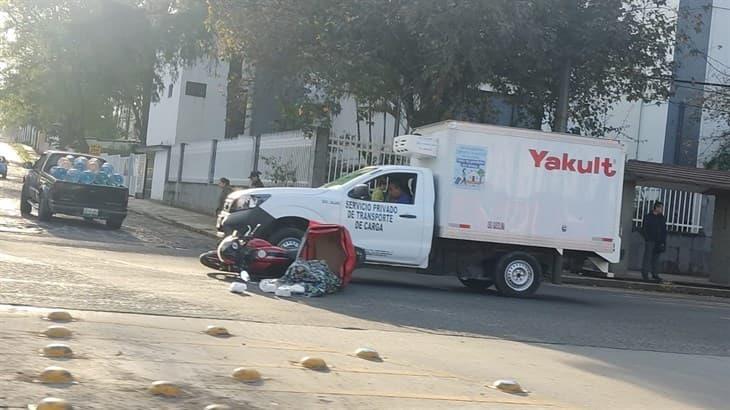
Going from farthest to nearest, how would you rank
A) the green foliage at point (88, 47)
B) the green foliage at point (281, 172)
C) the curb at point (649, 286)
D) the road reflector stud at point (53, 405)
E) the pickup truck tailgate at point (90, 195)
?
the green foliage at point (88, 47) → the green foliage at point (281, 172) → the curb at point (649, 286) → the pickup truck tailgate at point (90, 195) → the road reflector stud at point (53, 405)

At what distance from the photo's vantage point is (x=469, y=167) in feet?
47.1

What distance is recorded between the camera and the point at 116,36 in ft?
127

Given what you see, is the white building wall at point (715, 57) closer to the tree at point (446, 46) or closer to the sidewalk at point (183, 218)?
the tree at point (446, 46)

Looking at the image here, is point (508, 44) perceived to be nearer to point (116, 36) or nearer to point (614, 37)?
point (614, 37)

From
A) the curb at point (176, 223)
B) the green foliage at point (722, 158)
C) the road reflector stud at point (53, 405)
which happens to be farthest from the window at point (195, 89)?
the road reflector stud at point (53, 405)

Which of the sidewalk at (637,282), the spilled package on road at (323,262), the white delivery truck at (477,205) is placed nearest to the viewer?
the spilled package on road at (323,262)

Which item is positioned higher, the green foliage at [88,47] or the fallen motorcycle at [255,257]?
the green foliage at [88,47]

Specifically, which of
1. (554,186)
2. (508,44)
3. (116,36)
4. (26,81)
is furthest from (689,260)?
(26,81)

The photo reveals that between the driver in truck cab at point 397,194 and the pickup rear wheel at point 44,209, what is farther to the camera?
the pickup rear wheel at point 44,209

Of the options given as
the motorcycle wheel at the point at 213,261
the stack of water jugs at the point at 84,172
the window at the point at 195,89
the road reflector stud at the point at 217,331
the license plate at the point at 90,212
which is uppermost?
the window at the point at 195,89

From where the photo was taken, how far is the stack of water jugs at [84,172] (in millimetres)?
19516

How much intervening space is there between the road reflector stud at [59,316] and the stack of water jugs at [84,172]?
11870mm

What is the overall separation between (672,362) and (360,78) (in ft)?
39.0

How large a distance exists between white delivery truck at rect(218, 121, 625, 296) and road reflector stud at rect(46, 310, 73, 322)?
18.3ft
